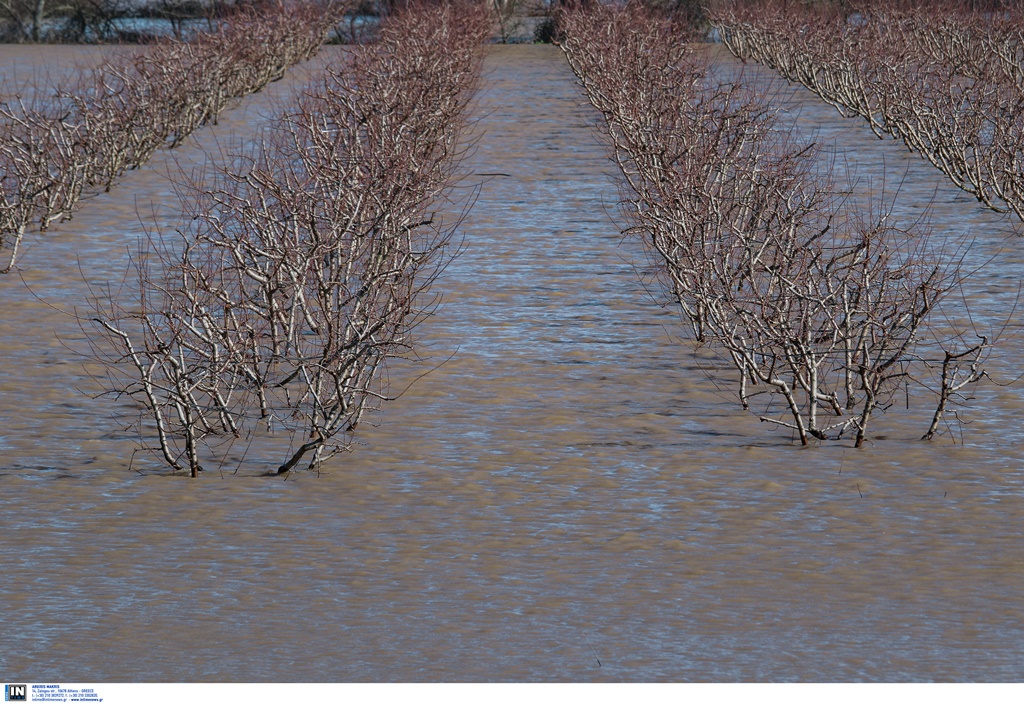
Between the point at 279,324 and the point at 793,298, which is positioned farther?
the point at 279,324

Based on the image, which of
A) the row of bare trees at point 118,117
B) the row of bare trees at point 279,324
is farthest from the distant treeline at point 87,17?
the row of bare trees at point 279,324

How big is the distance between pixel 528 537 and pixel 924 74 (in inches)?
448

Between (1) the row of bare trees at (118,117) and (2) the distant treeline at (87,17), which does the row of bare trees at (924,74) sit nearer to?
(1) the row of bare trees at (118,117)

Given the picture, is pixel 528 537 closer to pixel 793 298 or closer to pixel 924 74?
pixel 793 298

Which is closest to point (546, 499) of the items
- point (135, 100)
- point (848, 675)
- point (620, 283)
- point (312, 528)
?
point (312, 528)

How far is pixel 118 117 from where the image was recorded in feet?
49.8

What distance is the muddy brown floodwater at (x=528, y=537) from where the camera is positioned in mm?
4734

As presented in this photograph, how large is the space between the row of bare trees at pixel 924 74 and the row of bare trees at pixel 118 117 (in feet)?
23.8

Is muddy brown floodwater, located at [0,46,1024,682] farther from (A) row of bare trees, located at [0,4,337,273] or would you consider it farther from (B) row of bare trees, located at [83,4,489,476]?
(A) row of bare trees, located at [0,4,337,273]

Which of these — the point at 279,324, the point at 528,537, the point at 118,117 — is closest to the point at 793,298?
the point at 528,537

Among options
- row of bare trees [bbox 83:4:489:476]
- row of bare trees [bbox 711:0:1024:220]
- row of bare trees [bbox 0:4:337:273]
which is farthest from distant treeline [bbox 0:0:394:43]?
row of bare trees [bbox 83:4:489:476]

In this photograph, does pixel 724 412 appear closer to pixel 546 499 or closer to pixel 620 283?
pixel 546 499

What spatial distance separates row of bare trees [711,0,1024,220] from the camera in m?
14.3

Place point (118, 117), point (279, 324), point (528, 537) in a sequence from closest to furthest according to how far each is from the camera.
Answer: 1. point (528, 537)
2. point (279, 324)
3. point (118, 117)
